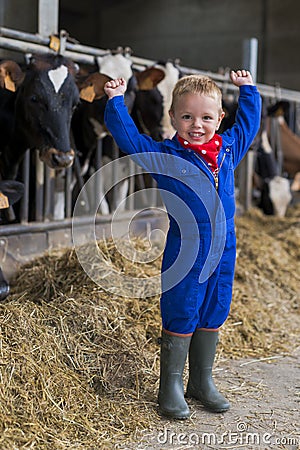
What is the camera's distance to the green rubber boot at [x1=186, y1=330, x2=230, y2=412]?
114 inches

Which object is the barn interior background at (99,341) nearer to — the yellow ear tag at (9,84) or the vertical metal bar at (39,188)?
the vertical metal bar at (39,188)

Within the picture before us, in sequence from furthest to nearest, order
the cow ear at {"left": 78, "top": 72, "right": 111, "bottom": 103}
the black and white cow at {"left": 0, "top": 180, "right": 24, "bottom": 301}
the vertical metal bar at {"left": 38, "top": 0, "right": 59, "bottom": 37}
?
1. the vertical metal bar at {"left": 38, "top": 0, "right": 59, "bottom": 37}
2. the cow ear at {"left": 78, "top": 72, "right": 111, "bottom": 103}
3. the black and white cow at {"left": 0, "top": 180, "right": 24, "bottom": 301}

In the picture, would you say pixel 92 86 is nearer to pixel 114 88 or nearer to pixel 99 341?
pixel 114 88

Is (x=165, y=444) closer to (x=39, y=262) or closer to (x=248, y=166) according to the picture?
(x=39, y=262)

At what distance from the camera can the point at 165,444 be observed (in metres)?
2.53

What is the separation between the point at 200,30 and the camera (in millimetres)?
15359

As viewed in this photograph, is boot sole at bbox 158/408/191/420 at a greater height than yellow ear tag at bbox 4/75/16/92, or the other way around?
yellow ear tag at bbox 4/75/16/92

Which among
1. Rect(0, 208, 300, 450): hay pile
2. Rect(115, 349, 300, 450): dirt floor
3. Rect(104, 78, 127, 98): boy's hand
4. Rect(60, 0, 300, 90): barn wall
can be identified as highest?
Rect(60, 0, 300, 90): barn wall

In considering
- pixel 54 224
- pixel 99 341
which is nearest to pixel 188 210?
pixel 99 341

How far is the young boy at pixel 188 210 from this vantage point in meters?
2.74

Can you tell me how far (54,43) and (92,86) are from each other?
0.38 meters

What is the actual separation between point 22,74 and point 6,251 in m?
1.13

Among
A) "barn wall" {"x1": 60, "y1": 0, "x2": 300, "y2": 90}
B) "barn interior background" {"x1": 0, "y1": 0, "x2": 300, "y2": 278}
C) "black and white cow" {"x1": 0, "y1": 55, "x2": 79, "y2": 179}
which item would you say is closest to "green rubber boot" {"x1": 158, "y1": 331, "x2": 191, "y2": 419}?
"black and white cow" {"x1": 0, "y1": 55, "x2": 79, "y2": 179}

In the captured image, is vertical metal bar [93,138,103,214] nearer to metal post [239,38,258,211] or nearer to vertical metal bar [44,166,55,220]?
vertical metal bar [44,166,55,220]
